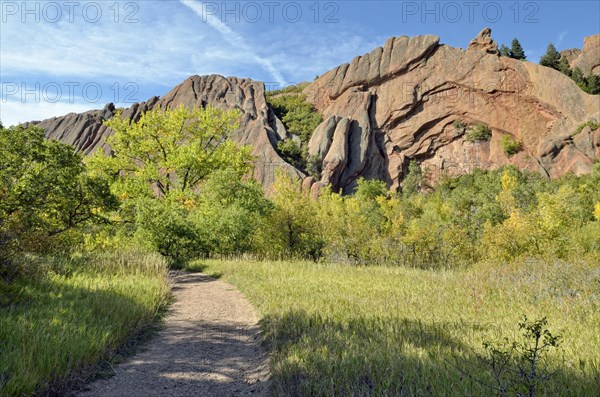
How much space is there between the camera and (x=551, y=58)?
96750 mm

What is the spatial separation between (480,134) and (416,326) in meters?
87.2

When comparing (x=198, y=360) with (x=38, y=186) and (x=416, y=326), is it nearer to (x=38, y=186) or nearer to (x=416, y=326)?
(x=416, y=326)

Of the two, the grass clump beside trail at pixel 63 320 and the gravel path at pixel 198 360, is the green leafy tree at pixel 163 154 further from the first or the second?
the gravel path at pixel 198 360

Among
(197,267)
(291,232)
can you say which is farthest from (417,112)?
(197,267)

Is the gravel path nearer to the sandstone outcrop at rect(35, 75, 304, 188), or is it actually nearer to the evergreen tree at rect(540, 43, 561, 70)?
the sandstone outcrop at rect(35, 75, 304, 188)

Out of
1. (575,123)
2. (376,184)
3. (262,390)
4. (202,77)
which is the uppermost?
(202,77)

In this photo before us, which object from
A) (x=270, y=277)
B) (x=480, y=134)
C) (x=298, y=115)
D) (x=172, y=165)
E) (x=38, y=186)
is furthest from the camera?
(x=298, y=115)

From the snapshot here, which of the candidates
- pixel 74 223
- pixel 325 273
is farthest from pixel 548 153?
pixel 74 223

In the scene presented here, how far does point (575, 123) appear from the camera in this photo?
71.8 m

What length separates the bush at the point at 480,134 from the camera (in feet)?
271

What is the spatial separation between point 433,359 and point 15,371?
458 cm

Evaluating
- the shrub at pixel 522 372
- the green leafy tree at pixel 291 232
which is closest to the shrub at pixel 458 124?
the green leafy tree at pixel 291 232

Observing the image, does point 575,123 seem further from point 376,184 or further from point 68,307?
point 68,307

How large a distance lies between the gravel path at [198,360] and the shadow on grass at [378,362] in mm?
436
